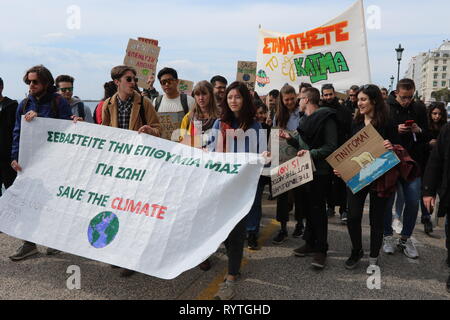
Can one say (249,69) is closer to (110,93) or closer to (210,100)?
(110,93)

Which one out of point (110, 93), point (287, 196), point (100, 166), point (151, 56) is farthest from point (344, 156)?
point (151, 56)

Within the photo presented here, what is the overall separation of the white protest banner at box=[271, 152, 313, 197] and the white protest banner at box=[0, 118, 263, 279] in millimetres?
852

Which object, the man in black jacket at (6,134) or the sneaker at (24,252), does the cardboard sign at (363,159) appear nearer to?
the sneaker at (24,252)

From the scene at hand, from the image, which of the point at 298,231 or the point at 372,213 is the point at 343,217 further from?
the point at 372,213

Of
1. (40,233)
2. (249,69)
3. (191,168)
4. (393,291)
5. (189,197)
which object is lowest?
(393,291)

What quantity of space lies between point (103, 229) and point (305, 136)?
2.21 metres

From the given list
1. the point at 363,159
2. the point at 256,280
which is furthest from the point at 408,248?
the point at 256,280

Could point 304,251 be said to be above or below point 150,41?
below

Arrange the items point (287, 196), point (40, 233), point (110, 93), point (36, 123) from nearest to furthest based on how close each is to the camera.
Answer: point (40, 233), point (36, 123), point (287, 196), point (110, 93)

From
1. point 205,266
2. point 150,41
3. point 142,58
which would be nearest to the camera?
point 205,266

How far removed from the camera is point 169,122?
486 cm

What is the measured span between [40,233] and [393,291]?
3.38m

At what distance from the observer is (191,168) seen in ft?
10.9

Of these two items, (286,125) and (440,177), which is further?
(286,125)
